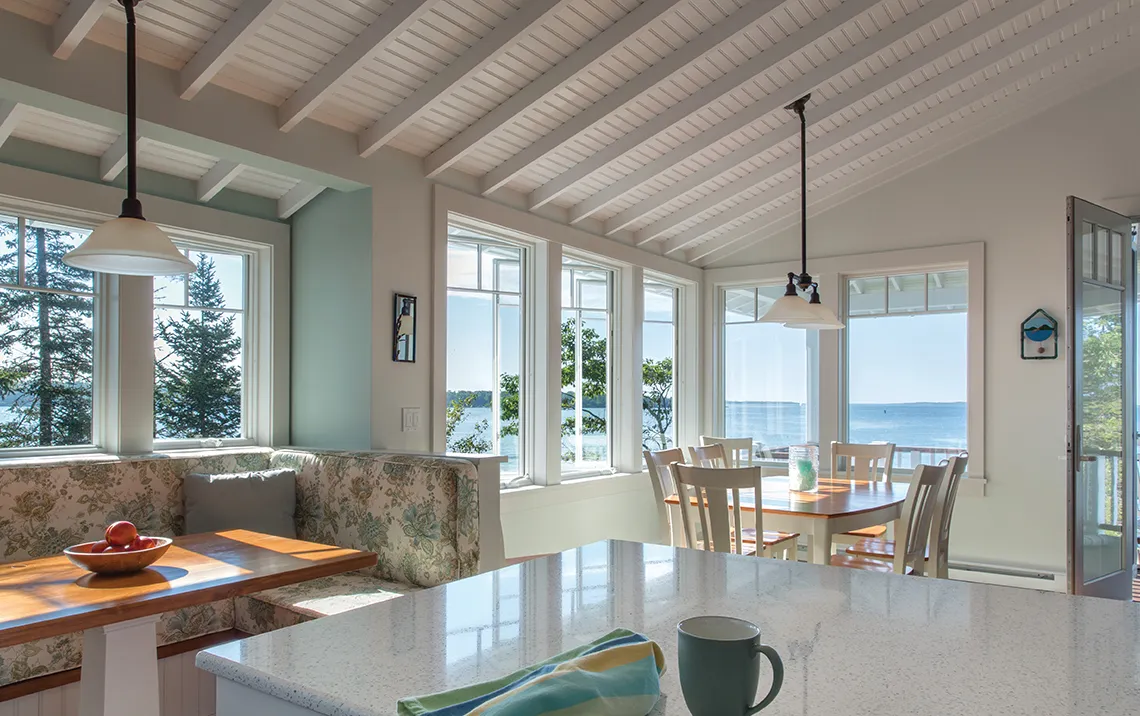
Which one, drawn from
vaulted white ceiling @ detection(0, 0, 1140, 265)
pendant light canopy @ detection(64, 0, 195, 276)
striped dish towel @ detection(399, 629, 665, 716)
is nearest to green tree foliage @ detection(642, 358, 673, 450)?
vaulted white ceiling @ detection(0, 0, 1140, 265)

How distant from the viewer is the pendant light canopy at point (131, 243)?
7.39 ft

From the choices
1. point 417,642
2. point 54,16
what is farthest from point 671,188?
point 417,642

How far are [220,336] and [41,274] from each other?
88 centimetres

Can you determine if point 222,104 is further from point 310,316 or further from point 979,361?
point 979,361

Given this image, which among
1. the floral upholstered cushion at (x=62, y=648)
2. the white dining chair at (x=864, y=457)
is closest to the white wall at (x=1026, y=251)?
the white dining chair at (x=864, y=457)

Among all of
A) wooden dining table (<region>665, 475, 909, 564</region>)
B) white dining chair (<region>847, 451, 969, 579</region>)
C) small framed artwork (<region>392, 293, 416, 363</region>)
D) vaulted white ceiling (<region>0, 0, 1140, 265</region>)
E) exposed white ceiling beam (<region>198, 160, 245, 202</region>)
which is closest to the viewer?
vaulted white ceiling (<region>0, 0, 1140, 265</region>)

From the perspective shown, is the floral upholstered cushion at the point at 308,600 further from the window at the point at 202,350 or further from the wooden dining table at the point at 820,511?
the wooden dining table at the point at 820,511

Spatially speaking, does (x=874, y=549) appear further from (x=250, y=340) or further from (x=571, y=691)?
(x=571, y=691)

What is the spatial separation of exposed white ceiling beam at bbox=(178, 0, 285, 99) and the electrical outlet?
169cm

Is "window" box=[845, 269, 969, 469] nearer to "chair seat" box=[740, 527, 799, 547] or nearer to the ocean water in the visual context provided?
the ocean water

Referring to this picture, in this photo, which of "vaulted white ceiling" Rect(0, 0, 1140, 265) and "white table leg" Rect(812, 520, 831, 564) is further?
"white table leg" Rect(812, 520, 831, 564)

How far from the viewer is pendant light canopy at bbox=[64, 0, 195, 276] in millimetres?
2252

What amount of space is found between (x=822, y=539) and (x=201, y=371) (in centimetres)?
312

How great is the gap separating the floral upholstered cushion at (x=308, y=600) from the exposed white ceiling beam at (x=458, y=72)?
6.57 ft
